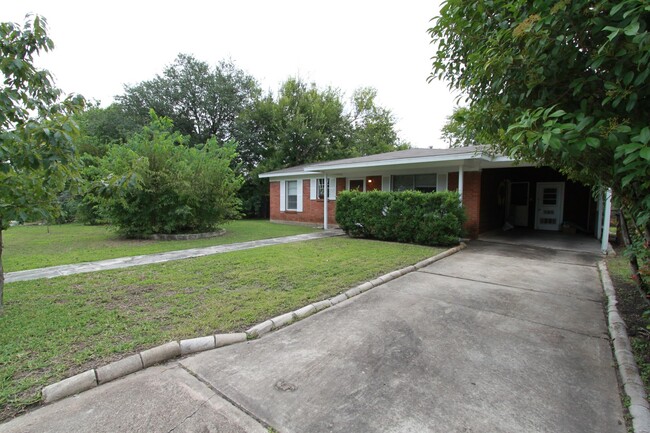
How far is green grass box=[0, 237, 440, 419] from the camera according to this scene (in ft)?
8.45

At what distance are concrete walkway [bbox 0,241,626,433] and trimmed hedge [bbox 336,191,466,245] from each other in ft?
14.9

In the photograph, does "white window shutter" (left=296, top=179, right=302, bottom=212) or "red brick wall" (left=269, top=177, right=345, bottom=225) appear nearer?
"red brick wall" (left=269, top=177, right=345, bottom=225)

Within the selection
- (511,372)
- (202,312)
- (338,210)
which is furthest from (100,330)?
(338,210)

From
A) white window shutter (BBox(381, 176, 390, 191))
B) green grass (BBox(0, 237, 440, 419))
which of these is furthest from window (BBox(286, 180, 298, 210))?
green grass (BBox(0, 237, 440, 419))

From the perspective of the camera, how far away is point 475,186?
393 inches

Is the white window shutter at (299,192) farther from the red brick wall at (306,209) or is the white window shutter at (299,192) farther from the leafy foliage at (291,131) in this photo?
the leafy foliage at (291,131)

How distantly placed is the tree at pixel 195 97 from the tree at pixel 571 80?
22997 mm

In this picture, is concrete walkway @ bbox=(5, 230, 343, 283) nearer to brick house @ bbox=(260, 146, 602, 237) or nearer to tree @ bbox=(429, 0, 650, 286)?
brick house @ bbox=(260, 146, 602, 237)

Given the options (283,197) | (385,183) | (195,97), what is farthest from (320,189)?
(195,97)

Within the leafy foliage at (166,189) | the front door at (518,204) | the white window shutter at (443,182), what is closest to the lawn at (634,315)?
the white window shutter at (443,182)

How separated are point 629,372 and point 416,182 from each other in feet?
31.5

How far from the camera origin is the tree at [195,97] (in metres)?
21.5

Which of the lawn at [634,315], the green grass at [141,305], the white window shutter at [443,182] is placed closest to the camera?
the green grass at [141,305]

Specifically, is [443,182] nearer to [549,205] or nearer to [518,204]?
[518,204]
